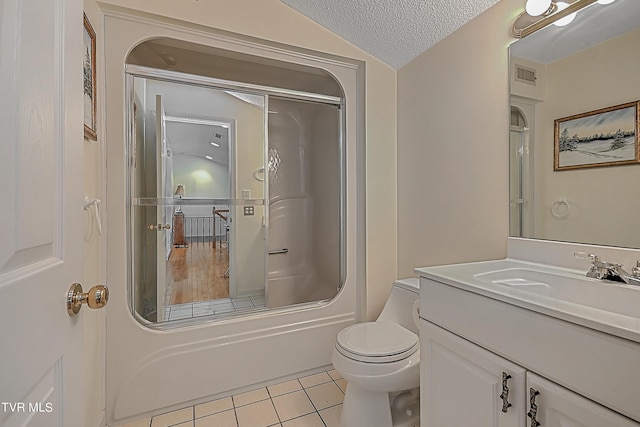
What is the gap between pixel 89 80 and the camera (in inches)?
50.7

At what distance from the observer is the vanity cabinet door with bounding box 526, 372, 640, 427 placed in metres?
0.67

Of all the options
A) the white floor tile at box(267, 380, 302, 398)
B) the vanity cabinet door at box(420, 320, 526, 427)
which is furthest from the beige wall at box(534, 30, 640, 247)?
the white floor tile at box(267, 380, 302, 398)

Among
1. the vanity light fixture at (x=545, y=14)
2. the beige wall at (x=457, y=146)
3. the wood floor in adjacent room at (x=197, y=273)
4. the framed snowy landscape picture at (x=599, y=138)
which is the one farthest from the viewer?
the wood floor in adjacent room at (x=197, y=273)

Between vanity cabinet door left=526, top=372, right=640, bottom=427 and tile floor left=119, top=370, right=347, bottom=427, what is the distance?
3.43ft

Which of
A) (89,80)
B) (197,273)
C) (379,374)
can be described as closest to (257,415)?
(379,374)

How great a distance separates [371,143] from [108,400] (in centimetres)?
211

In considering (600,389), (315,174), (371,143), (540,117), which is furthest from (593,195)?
(315,174)

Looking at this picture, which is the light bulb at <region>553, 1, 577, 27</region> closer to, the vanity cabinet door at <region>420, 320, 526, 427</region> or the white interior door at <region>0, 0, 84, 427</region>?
the vanity cabinet door at <region>420, 320, 526, 427</region>

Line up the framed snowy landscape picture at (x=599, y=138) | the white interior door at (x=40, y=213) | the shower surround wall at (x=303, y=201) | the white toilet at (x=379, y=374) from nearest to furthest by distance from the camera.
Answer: the white interior door at (x=40, y=213) → the framed snowy landscape picture at (x=599, y=138) → the white toilet at (x=379, y=374) → the shower surround wall at (x=303, y=201)

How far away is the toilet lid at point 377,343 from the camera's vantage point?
1.34 metres

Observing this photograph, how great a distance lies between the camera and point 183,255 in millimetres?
1888

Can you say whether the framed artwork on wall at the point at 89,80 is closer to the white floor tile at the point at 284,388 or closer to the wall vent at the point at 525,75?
the white floor tile at the point at 284,388

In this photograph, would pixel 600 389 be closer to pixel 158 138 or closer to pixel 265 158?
pixel 265 158

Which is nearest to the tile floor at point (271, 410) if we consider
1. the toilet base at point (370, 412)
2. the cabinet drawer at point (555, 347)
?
the toilet base at point (370, 412)
